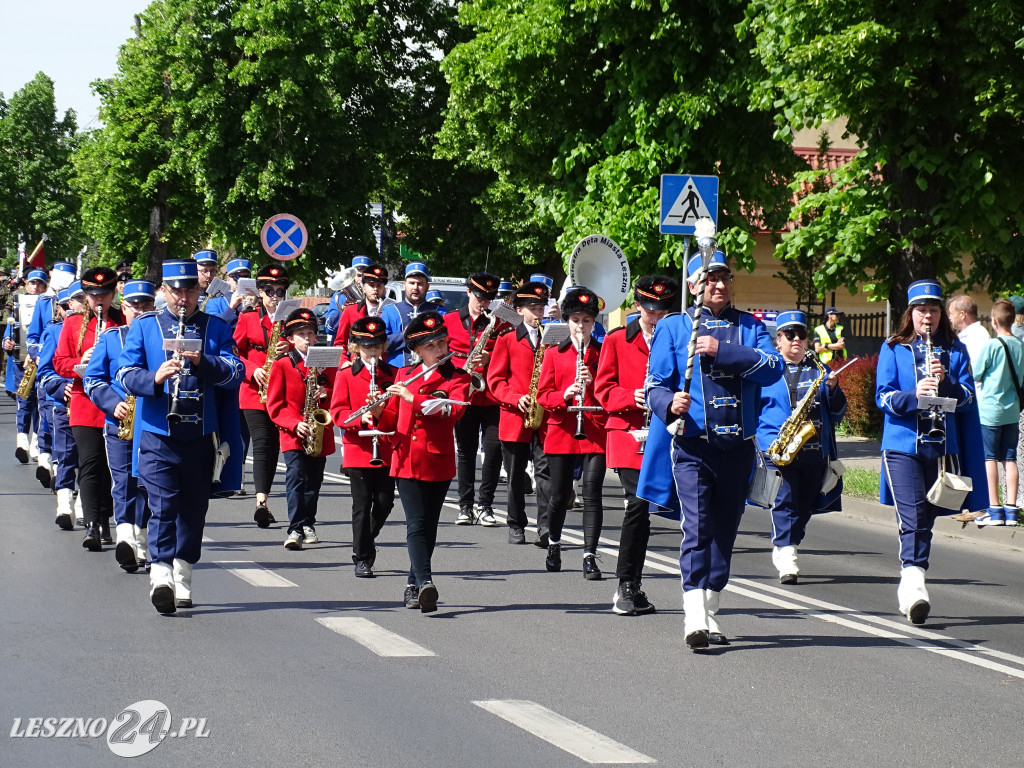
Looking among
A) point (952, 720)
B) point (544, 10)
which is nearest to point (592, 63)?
point (544, 10)

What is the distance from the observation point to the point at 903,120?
53.1 ft

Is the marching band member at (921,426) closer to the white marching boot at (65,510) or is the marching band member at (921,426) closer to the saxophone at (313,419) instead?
the saxophone at (313,419)

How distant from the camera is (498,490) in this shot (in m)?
16.5

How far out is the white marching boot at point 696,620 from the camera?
7727 mm

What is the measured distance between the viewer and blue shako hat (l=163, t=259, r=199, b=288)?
28.0ft

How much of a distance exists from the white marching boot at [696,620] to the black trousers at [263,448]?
5850 millimetres

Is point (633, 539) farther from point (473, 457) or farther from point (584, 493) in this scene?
point (473, 457)

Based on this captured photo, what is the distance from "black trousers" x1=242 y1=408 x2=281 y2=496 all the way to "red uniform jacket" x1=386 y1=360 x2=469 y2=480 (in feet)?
13.6

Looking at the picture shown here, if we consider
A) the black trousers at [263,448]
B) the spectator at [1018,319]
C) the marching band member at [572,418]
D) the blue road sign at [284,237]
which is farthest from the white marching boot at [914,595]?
the blue road sign at [284,237]

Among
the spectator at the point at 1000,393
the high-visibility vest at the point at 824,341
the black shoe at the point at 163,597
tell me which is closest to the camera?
the black shoe at the point at 163,597

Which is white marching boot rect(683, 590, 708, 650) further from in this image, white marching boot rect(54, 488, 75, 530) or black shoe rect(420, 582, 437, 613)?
white marching boot rect(54, 488, 75, 530)

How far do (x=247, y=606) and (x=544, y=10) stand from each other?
1385 cm

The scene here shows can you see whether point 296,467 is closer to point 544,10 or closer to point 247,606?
point 247,606

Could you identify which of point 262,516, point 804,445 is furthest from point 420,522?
point 262,516
